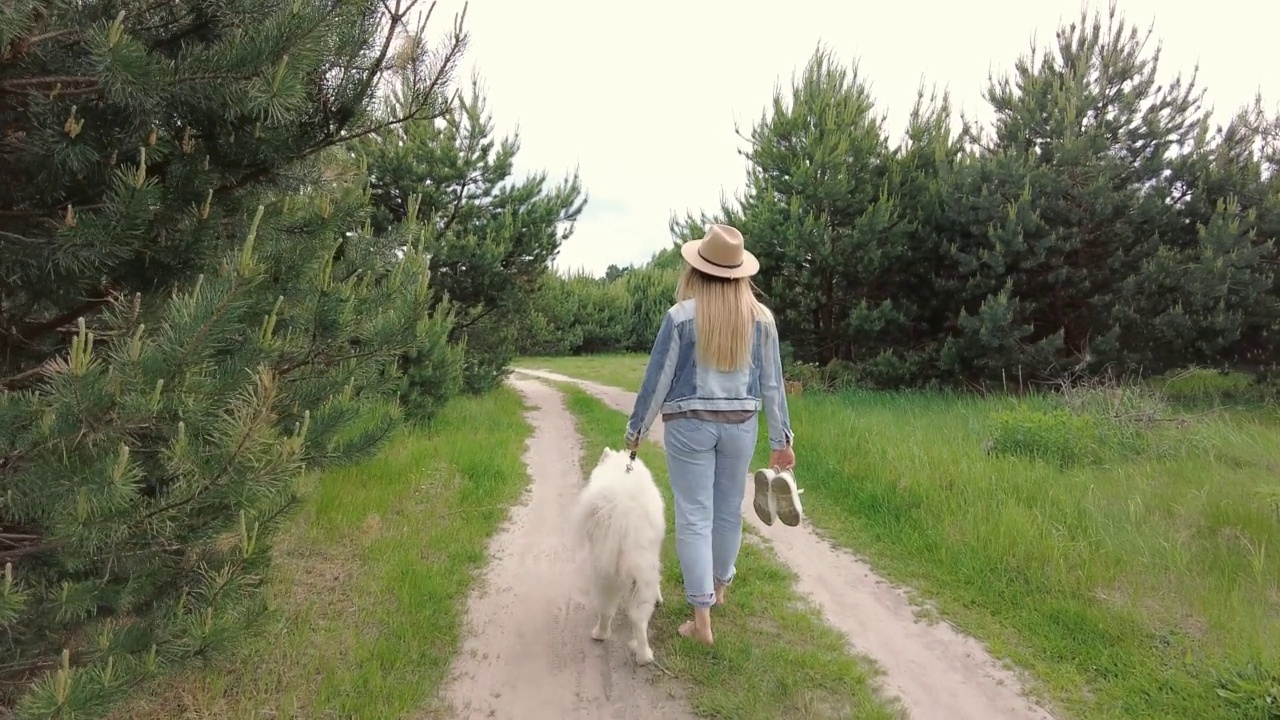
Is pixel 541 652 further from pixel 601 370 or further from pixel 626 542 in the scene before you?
pixel 601 370

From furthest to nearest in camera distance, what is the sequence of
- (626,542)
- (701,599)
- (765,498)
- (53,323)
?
1. (765,498)
2. (701,599)
3. (626,542)
4. (53,323)

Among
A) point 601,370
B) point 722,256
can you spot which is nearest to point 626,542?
point 722,256

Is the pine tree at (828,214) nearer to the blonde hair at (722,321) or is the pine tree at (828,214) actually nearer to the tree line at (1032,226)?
the tree line at (1032,226)

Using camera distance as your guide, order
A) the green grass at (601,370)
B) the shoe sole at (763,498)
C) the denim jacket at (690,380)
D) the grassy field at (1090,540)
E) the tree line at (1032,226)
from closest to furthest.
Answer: the grassy field at (1090,540) < the denim jacket at (690,380) < the shoe sole at (763,498) < the tree line at (1032,226) < the green grass at (601,370)

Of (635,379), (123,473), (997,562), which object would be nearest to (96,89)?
(123,473)

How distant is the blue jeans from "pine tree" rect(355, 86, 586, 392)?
331 inches

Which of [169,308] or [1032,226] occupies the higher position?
[1032,226]

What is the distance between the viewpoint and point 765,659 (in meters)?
3.46

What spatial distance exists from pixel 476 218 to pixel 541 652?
1008cm

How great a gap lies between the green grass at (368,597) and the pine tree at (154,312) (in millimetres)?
524

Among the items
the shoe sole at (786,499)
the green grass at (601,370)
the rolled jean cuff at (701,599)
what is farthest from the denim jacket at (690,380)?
the green grass at (601,370)

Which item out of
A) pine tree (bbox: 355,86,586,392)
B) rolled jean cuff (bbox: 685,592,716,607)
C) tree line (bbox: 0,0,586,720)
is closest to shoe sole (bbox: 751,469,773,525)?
rolled jean cuff (bbox: 685,592,716,607)

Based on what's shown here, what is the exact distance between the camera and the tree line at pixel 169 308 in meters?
1.92

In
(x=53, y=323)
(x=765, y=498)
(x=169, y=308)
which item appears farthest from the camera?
(x=765, y=498)
